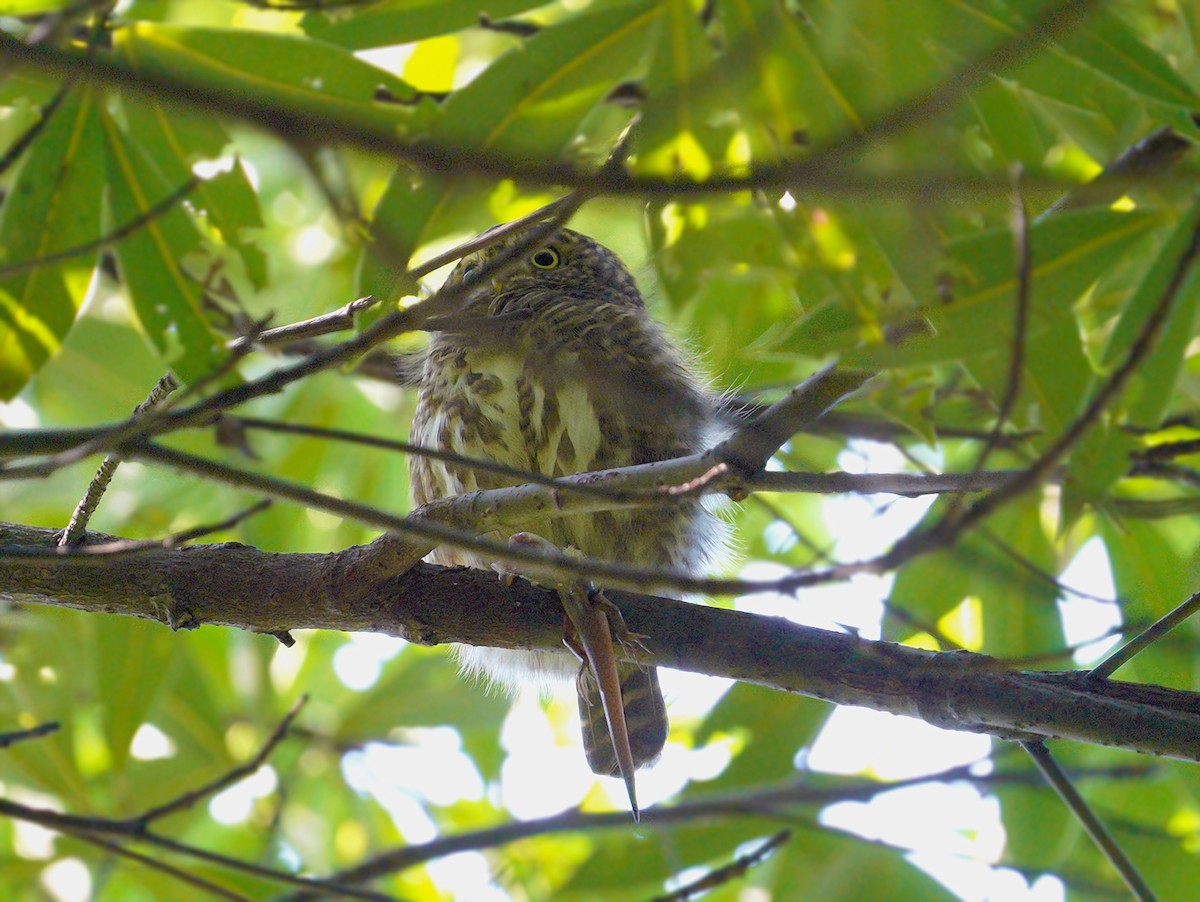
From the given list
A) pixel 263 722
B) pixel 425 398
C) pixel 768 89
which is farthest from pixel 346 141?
pixel 263 722

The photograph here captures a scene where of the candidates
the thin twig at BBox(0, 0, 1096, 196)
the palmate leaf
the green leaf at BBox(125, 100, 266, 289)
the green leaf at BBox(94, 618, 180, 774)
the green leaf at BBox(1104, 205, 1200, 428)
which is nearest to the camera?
the thin twig at BBox(0, 0, 1096, 196)

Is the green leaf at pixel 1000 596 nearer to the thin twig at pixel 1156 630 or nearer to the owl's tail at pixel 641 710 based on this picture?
the owl's tail at pixel 641 710

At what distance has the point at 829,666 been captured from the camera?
182 cm

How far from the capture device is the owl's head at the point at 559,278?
110 inches

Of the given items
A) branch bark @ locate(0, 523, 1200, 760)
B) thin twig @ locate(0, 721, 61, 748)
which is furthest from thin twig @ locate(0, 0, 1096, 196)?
thin twig @ locate(0, 721, 61, 748)

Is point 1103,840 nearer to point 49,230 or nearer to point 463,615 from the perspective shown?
point 463,615

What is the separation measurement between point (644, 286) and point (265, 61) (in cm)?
145

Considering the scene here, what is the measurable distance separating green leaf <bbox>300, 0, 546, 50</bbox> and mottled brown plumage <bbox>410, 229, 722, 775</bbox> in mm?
457

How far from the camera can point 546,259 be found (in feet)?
9.98

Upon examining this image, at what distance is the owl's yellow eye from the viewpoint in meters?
3.02

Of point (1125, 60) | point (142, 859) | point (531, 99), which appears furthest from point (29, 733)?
point (1125, 60)

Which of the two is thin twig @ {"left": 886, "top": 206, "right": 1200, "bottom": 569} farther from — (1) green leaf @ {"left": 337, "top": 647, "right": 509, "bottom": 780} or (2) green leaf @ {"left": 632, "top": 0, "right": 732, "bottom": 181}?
(1) green leaf @ {"left": 337, "top": 647, "right": 509, "bottom": 780}

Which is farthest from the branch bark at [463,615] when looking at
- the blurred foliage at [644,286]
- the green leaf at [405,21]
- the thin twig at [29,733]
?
the green leaf at [405,21]

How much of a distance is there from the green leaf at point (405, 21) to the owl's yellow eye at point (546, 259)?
0.92 m
